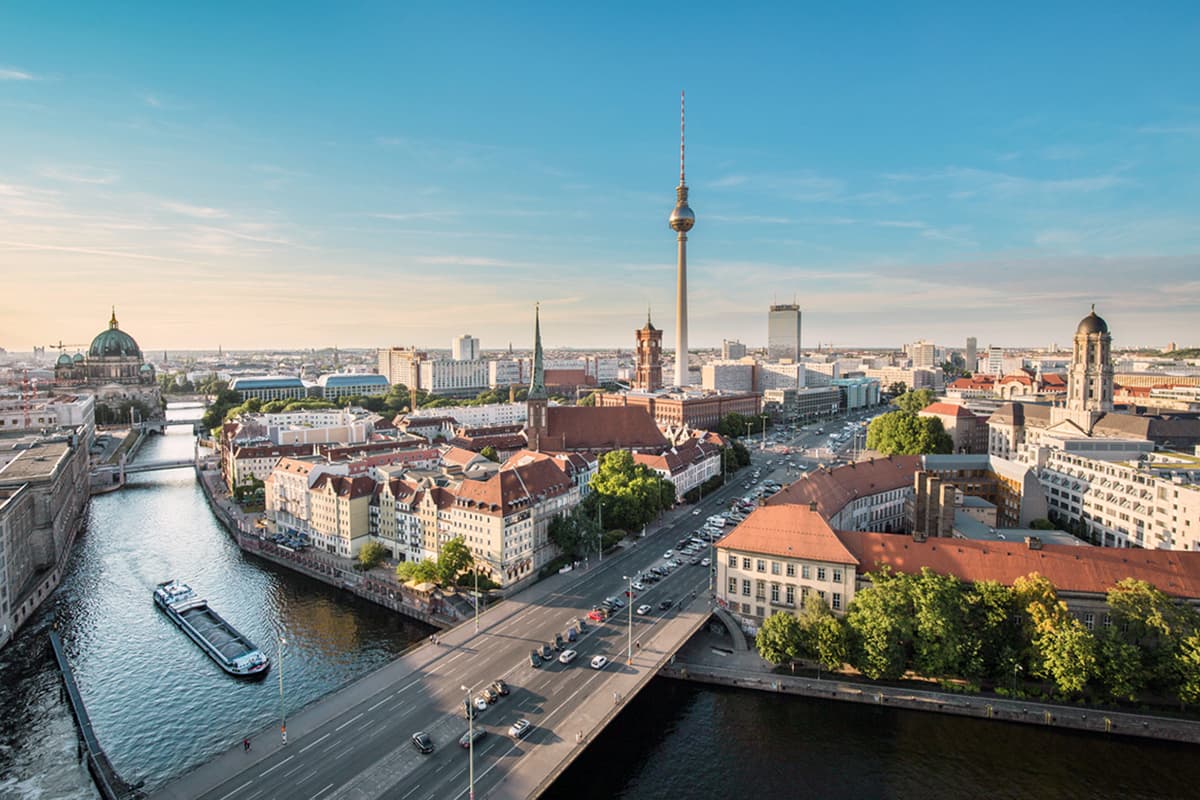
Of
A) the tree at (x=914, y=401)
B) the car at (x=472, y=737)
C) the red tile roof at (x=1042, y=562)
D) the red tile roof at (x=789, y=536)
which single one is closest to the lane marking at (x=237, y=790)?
the car at (x=472, y=737)

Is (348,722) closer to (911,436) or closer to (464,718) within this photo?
(464,718)

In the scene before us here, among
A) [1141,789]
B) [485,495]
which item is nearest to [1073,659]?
[1141,789]

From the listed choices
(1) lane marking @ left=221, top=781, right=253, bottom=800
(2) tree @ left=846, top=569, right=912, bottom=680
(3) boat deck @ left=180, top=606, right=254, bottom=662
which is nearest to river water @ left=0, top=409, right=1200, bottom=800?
(3) boat deck @ left=180, top=606, right=254, bottom=662

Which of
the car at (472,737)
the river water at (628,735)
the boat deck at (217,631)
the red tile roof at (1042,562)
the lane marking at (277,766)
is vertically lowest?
the river water at (628,735)

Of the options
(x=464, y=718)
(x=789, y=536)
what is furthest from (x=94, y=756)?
(x=789, y=536)

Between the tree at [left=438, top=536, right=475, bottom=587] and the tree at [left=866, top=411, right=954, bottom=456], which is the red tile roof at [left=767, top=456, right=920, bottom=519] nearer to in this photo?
the tree at [left=866, top=411, right=954, bottom=456]

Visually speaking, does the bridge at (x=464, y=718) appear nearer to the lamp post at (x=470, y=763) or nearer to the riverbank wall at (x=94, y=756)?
the lamp post at (x=470, y=763)
